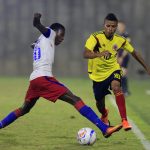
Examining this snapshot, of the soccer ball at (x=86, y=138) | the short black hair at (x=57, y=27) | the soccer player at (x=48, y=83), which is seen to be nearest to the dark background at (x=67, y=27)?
the short black hair at (x=57, y=27)

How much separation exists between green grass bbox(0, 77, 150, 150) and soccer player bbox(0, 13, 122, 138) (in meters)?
0.44

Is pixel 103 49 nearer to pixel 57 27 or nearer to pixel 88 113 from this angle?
pixel 57 27

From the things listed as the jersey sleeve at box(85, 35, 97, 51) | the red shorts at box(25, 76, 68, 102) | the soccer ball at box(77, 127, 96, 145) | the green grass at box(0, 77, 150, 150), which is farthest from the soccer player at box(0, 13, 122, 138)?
the jersey sleeve at box(85, 35, 97, 51)

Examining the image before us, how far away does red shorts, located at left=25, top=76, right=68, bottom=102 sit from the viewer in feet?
29.5

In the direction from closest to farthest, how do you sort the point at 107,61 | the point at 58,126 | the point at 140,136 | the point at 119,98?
the point at 119,98 < the point at 140,136 < the point at 107,61 < the point at 58,126

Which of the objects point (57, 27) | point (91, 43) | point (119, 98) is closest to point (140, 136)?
point (119, 98)

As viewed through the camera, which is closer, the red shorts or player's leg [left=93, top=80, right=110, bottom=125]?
the red shorts

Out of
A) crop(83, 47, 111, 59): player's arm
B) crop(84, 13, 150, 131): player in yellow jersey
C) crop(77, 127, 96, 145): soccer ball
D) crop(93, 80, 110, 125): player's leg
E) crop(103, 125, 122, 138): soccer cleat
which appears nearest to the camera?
crop(77, 127, 96, 145): soccer ball

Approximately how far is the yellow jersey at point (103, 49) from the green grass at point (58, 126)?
101 centimetres

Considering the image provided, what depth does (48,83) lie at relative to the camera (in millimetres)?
9062

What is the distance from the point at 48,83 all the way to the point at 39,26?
85 centimetres

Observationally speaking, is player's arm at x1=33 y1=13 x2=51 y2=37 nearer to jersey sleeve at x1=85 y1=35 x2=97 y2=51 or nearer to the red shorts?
the red shorts

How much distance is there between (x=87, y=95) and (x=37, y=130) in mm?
7034

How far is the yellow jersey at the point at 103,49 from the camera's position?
9969 millimetres
